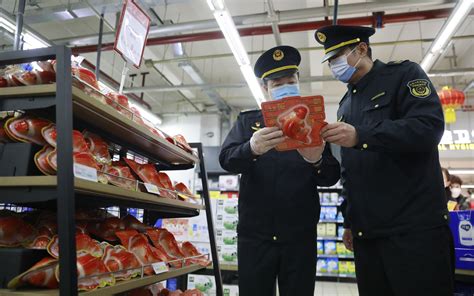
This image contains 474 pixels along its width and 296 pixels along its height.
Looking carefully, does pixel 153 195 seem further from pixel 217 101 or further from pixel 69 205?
pixel 217 101

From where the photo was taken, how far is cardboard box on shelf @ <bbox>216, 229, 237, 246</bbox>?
14.6 ft

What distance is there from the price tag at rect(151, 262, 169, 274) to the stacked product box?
2.53 meters

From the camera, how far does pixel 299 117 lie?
1569mm

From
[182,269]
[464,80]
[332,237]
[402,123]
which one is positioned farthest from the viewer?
[464,80]

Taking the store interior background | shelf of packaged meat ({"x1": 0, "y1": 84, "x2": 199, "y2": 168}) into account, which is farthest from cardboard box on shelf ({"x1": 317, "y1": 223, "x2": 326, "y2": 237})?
shelf of packaged meat ({"x1": 0, "y1": 84, "x2": 199, "y2": 168})

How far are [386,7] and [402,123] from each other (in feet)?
15.8

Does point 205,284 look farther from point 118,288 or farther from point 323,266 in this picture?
point 323,266

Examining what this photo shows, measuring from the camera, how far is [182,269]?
2172 mm

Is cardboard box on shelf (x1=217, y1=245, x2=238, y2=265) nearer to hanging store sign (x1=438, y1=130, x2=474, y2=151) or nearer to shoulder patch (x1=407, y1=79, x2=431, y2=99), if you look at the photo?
shoulder patch (x1=407, y1=79, x2=431, y2=99)

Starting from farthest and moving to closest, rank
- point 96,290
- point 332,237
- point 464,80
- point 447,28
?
point 464,80
point 332,237
point 447,28
point 96,290

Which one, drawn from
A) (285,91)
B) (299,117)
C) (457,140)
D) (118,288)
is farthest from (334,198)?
(118,288)

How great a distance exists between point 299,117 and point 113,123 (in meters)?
0.94

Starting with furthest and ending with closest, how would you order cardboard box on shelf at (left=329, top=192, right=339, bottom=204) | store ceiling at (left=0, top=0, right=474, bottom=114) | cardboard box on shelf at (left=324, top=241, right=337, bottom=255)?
cardboard box on shelf at (left=329, top=192, right=339, bottom=204) < cardboard box on shelf at (left=324, top=241, right=337, bottom=255) < store ceiling at (left=0, top=0, right=474, bottom=114)

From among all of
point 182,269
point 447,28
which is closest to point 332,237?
point 447,28
